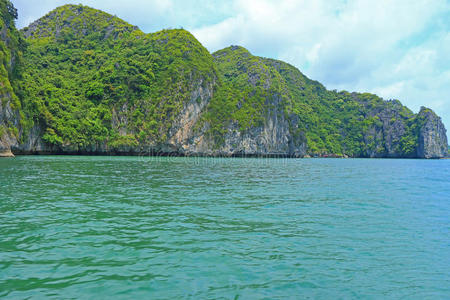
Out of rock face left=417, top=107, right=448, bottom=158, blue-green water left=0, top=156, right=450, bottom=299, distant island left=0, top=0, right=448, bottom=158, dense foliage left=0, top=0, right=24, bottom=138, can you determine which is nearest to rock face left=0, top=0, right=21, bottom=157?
dense foliage left=0, top=0, right=24, bottom=138

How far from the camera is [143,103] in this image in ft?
240

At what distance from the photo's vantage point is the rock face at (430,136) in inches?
4427

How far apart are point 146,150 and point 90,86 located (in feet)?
66.2

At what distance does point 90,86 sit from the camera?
67438 mm

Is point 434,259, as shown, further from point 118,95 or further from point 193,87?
point 193,87

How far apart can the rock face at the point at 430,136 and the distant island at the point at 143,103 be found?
409mm

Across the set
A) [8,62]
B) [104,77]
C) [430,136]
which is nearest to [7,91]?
[8,62]

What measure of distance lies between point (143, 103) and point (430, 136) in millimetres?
110116

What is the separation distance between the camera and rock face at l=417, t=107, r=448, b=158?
112 meters

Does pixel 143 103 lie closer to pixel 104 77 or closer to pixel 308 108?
pixel 104 77

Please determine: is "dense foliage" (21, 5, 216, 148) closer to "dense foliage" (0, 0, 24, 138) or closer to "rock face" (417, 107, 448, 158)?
"dense foliage" (0, 0, 24, 138)

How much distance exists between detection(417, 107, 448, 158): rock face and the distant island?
16.1 inches

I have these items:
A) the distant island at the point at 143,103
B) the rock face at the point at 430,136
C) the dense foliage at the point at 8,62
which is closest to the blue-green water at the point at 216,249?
the dense foliage at the point at 8,62

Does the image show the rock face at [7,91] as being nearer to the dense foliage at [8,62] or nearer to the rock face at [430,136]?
the dense foliage at [8,62]
